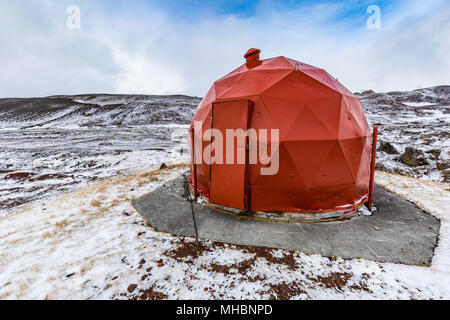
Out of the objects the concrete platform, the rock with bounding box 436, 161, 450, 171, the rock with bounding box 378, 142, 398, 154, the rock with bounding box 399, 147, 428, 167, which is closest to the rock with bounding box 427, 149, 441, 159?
the rock with bounding box 399, 147, 428, 167

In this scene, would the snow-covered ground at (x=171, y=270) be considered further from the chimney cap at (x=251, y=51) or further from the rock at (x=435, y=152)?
the rock at (x=435, y=152)

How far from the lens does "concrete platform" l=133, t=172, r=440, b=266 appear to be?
341cm

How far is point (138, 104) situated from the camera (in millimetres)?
46812

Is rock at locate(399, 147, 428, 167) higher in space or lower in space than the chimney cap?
lower

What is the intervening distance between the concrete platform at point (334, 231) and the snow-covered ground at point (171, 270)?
19 cm

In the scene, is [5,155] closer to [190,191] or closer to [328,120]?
[190,191]

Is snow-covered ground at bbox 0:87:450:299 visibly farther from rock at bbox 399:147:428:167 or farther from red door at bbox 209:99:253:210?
rock at bbox 399:147:428:167

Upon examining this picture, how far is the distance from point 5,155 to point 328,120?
64.6ft

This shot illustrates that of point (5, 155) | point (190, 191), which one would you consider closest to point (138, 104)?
point (5, 155)

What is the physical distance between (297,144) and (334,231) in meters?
2.00

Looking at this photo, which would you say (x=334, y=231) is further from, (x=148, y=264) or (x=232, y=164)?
(x=148, y=264)

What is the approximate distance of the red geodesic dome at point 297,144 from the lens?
13.2 ft

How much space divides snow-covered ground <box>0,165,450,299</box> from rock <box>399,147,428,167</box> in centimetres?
631

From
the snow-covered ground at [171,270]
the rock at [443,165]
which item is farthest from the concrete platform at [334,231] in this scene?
the rock at [443,165]
